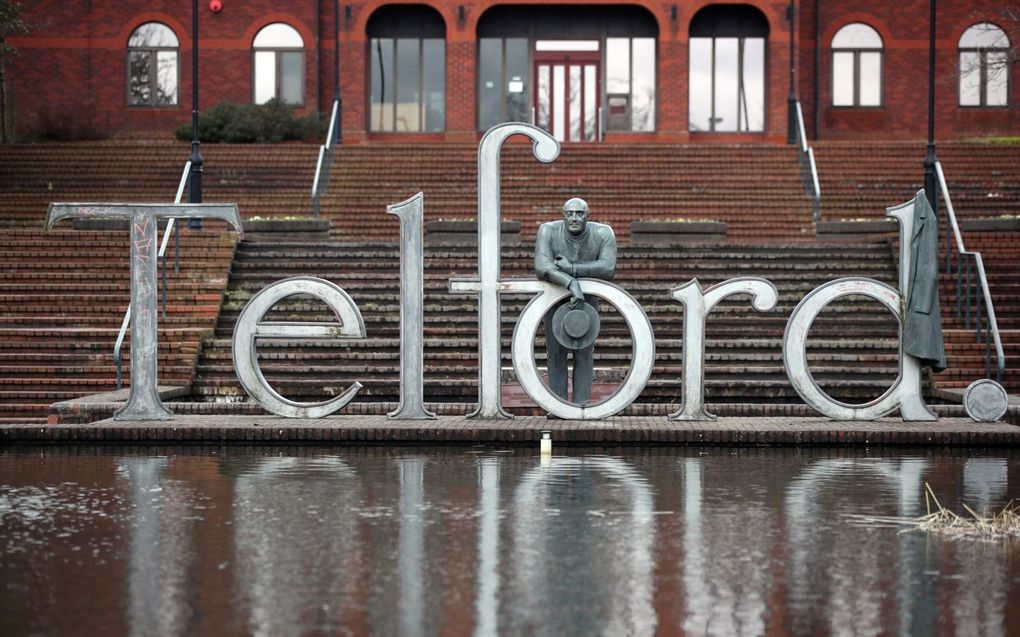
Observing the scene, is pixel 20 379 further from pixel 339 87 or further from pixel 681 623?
pixel 339 87

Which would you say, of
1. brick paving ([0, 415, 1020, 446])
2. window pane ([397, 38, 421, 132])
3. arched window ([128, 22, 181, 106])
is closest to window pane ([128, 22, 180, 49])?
arched window ([128, 22, 181, 106])

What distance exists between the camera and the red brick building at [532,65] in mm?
40781

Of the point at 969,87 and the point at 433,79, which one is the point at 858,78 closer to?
the point at 969,87

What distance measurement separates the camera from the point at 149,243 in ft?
46.2

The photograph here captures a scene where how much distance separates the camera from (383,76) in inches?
1619

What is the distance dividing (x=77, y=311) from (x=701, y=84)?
24325 mm

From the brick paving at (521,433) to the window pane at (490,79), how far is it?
92.2ft

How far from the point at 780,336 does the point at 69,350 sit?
8.01m

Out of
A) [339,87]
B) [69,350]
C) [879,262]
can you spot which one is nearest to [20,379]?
[69,350]

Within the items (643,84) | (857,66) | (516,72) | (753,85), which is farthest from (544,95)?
(857,66)

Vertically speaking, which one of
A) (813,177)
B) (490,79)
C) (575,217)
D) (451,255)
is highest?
(490,79)

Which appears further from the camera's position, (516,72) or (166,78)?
(166,78)

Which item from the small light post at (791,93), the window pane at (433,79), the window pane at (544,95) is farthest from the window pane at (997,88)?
the window pane at (433,79)

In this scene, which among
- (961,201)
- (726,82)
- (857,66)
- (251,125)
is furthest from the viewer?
(857,66)
